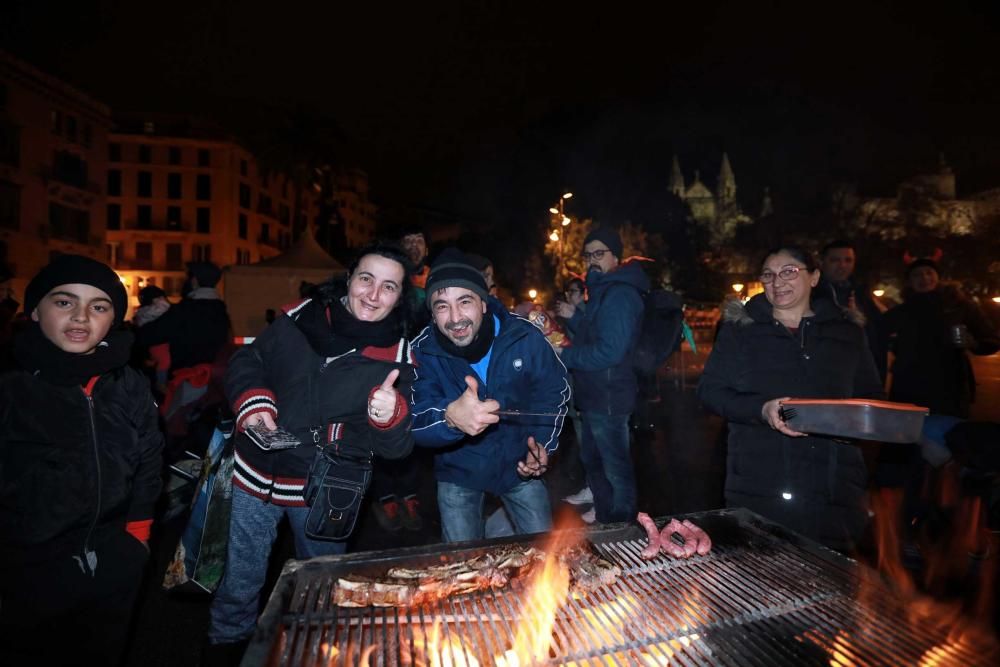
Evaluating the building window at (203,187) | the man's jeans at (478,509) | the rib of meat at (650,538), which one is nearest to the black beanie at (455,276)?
the man's jeans at (478,509)

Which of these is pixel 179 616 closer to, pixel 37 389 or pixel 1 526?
pixel 1 526

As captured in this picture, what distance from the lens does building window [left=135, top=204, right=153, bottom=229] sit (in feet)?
165

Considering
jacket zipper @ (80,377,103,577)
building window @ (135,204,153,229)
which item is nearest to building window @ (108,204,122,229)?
building window @ (135,204,153,229)

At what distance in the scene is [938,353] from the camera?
4.75 m

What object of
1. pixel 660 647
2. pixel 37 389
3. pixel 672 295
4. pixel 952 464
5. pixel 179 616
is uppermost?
pixel 672 295

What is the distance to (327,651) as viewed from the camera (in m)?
1.82

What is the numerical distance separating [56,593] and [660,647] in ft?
8.31

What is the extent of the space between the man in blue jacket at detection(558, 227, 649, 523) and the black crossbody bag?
2.31 m

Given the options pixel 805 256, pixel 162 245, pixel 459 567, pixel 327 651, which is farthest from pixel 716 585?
pixel 162 245

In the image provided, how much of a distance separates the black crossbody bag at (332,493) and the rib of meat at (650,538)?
147 centimetres

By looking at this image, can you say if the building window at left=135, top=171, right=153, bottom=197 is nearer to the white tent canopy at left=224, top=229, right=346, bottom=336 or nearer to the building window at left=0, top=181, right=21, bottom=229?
the building window at left=0, top=181, right=21, bottom=229

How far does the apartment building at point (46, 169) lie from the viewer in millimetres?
28688

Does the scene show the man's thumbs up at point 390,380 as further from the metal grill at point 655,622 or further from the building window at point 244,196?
the building window at point 244,196

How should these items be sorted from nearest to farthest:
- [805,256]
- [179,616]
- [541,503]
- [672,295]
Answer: [805,256]
[541,503]
[179,616]
[672,295]
